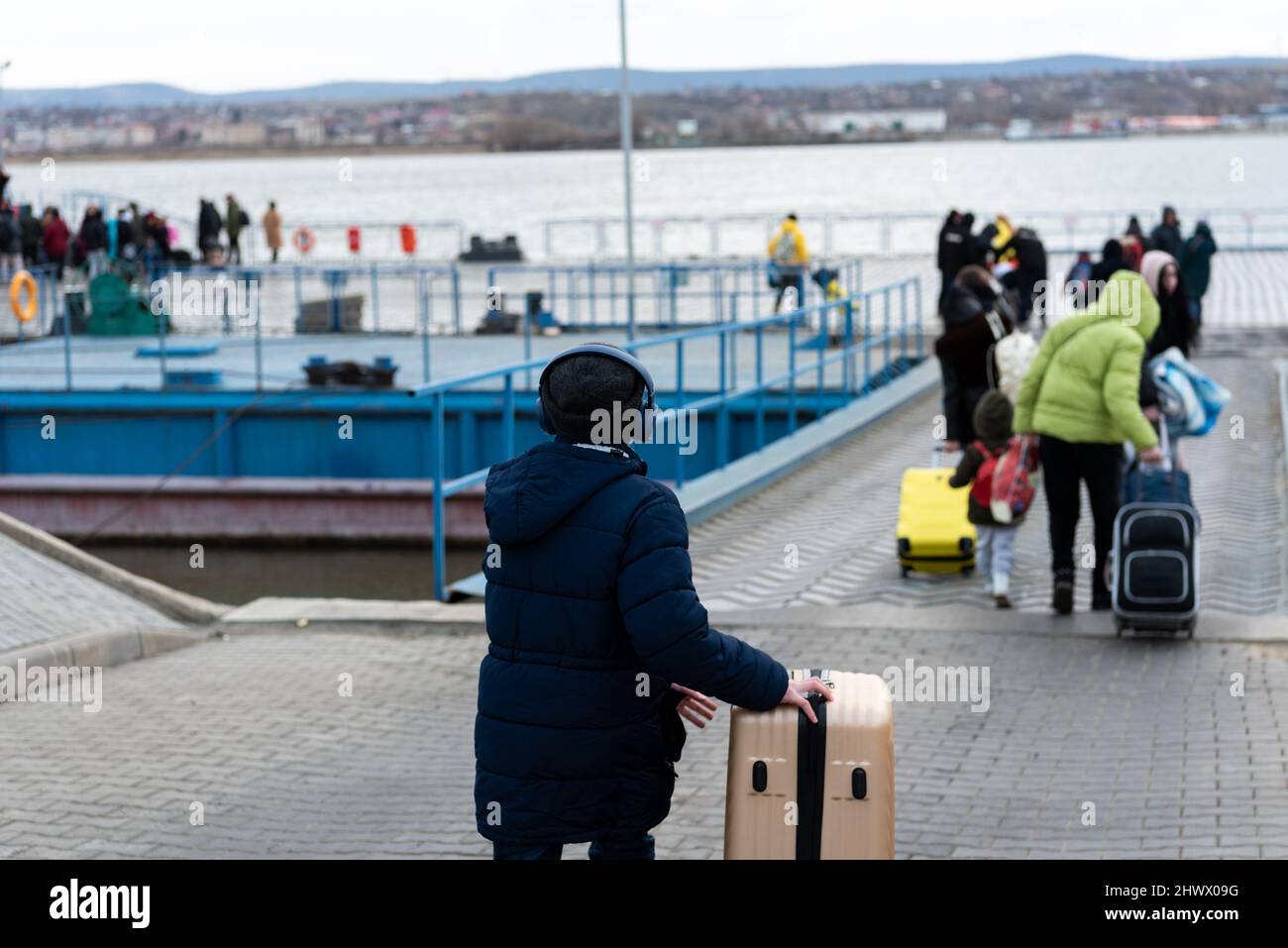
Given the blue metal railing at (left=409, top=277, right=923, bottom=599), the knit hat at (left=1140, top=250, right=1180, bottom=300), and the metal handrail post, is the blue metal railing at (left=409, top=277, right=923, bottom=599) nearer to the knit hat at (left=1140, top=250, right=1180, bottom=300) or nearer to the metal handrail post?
the metal handrail post

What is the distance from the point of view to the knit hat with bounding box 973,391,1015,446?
9.44 metres

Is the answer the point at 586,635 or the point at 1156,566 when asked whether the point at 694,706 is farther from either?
the point at 1156,566

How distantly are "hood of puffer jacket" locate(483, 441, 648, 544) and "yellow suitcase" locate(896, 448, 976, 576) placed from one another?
20.4 feet

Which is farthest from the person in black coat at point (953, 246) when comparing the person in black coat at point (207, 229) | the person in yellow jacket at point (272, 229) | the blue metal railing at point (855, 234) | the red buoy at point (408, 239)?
the blue metal railing at point (855, 234)

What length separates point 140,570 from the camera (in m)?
19.4

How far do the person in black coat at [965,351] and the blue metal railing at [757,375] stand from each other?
1635 millimetres

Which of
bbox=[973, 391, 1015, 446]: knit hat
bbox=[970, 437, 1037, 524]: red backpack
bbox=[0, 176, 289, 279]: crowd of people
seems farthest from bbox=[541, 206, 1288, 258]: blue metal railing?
bbox=[970, 437, 1037, 524]: red backpack

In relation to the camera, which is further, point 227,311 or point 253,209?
point 253,209

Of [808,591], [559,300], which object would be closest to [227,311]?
[559,300]

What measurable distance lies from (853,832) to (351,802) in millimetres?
2889

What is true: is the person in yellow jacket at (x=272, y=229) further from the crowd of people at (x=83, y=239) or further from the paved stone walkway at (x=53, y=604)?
the paved stone walkway at (x=53, y=604)
